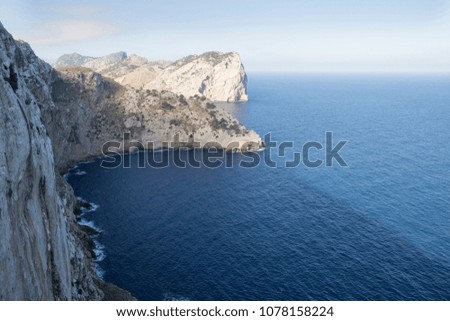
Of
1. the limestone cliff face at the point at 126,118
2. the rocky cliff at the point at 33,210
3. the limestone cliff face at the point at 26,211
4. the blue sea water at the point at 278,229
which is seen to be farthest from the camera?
the limestone cliff face at the point at 126,118

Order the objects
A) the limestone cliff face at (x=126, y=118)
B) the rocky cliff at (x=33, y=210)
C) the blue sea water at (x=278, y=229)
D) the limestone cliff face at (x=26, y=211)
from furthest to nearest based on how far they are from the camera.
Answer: the limestone cliff face at (x=126, y=118), the blue sea water at (x=278, y=229), the rocky cliff at (x=33, y=210), the limestone cliff face at (x=26, y=211)

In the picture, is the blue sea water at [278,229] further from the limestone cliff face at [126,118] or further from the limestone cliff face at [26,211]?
the limestone cliff face at [26,211]

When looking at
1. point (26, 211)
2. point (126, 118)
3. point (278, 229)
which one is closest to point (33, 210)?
point (26, 211)

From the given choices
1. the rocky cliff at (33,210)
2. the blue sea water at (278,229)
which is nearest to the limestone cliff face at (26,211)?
the rocky cliff at (33,210)

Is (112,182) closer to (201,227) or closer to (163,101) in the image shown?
(201,227)

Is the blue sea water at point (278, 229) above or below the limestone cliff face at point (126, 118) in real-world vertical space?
below

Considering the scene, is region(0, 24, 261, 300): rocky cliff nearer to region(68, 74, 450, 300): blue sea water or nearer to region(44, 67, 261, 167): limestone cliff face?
region(68, 74, 450, 300): blue sea water
